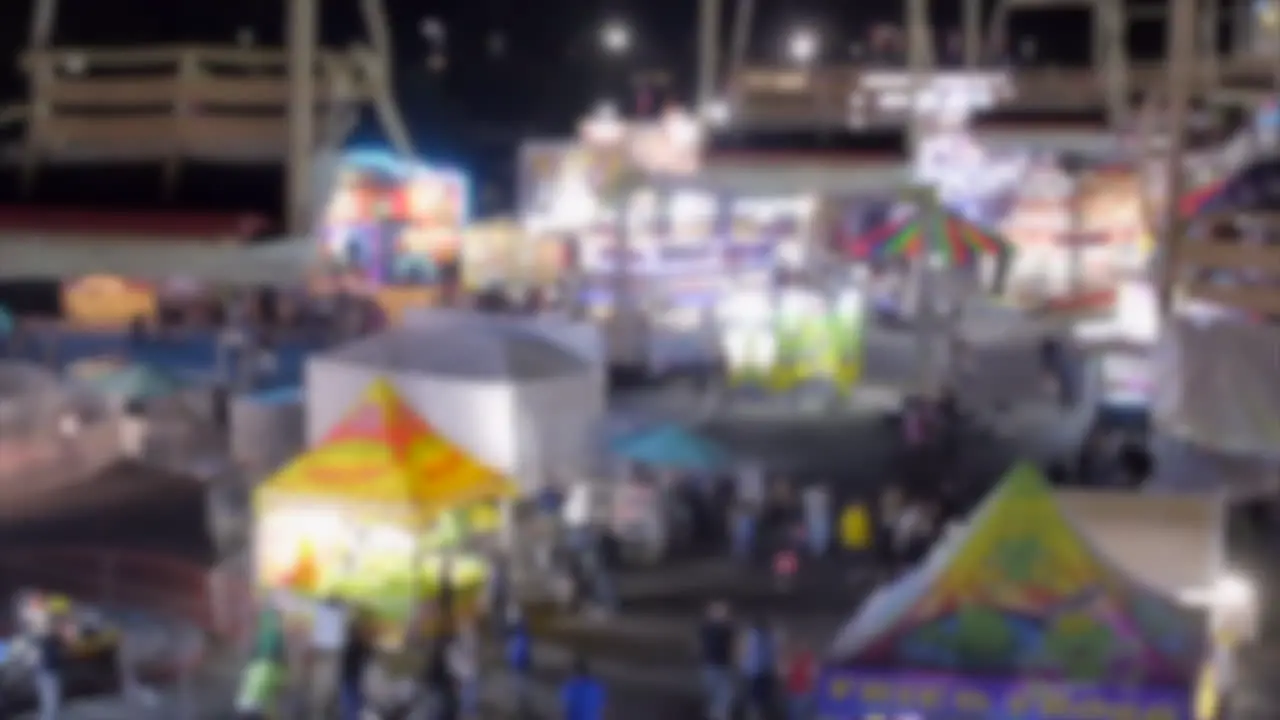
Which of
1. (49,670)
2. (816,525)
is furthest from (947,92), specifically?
(49,670)

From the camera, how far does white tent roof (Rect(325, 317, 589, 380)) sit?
1814 centimetres

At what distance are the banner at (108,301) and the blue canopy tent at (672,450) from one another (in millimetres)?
15771

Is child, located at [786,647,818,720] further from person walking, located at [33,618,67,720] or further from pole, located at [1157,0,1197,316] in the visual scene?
person walking, located at [33,618,67,720]

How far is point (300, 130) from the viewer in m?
5.80

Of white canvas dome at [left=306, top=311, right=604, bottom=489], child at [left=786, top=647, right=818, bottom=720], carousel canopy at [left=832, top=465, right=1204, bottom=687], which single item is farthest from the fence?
carousel canopy at [left=832, top=465, right=1204, bottom=687]

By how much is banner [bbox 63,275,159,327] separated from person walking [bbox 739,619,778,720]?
21651 mm

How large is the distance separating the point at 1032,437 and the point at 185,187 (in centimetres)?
2044

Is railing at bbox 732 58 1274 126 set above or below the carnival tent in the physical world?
above

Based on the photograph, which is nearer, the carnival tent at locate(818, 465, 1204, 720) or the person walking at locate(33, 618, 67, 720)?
the carnival tent at locate(818, 465, 1204, 720)

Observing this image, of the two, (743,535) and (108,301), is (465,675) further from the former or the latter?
(108,301)

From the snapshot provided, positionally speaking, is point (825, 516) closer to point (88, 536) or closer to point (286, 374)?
point (88, 536)

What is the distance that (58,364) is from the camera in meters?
29.1

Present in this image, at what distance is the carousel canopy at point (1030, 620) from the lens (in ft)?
32.1

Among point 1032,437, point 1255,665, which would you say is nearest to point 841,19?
point 1032,437
